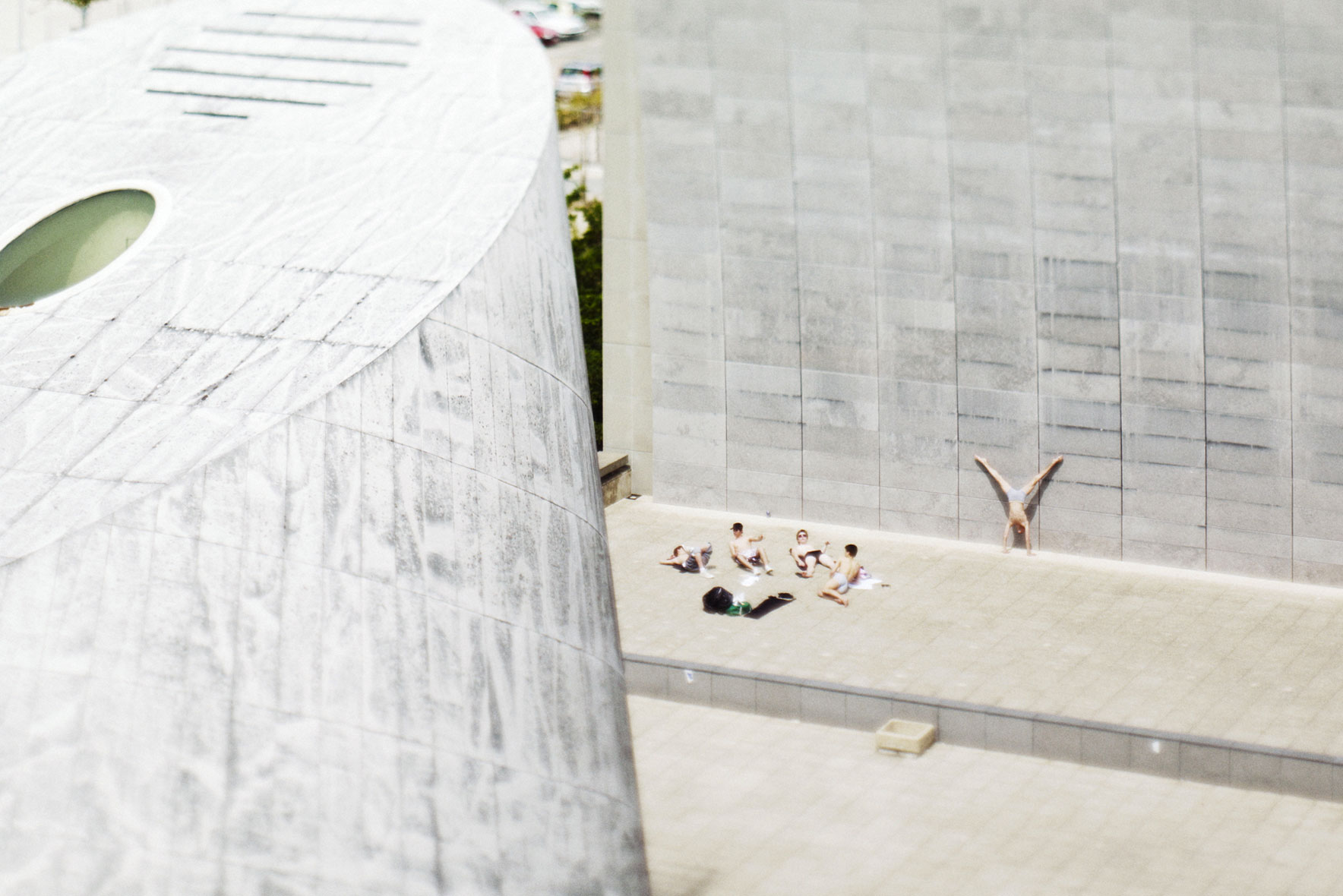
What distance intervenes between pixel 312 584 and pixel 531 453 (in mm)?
2027

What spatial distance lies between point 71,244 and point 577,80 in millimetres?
33873

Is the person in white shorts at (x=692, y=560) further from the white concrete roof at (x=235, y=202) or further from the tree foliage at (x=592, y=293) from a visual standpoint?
the white concrete roof at (x=235, y=202)

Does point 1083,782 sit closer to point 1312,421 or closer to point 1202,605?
point 1202,605

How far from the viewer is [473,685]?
8719 mm

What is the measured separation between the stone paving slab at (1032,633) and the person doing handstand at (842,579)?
153 millimetres

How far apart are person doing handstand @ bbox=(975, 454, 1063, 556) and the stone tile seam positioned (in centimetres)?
442

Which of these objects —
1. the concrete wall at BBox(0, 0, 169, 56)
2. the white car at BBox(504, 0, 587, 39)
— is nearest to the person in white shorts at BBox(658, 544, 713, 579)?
the concrete wall at BBox(0, 0, 169, 56)

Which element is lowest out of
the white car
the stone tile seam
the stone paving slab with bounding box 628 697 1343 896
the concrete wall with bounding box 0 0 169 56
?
the stone paving slab with bounding box 628 697 1343 896

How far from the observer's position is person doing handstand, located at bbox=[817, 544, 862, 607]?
59.3 ft

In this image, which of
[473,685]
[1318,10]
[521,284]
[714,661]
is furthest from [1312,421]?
[473,685]

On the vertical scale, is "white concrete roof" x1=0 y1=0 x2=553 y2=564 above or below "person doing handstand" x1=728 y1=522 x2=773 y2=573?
above

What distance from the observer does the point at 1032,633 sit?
17.1 meters

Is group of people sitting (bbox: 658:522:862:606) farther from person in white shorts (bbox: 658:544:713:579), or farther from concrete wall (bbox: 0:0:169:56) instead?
concrete wall (bbox: 0:0:169:56)

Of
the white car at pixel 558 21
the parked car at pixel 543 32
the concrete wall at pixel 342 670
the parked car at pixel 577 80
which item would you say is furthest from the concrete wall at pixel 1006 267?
the white car at pixel 558 21
